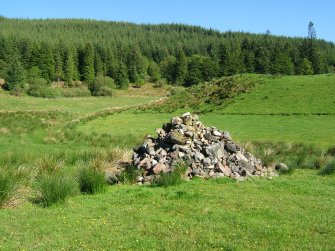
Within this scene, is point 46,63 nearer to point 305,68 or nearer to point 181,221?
point 305,68

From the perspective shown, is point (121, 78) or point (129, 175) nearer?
point (129, 175)

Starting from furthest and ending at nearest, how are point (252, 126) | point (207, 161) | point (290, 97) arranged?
point (290, 97), point (252, 126), point (207, 161)

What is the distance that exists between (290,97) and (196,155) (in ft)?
110

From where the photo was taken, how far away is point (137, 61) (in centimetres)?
13712

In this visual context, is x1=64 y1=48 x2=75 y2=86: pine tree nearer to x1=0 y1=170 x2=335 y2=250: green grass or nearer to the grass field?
the grass field

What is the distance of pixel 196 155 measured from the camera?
17.1 metres

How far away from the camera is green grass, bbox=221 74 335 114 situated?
43.9m

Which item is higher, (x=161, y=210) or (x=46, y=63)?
(x=46, y=63)

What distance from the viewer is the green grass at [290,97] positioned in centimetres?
4391

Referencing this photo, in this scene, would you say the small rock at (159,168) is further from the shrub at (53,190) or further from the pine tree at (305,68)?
the pine tree at (305,68)

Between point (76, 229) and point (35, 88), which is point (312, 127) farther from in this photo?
point (35, 88)

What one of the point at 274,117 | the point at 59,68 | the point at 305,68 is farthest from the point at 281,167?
the point at 59,68

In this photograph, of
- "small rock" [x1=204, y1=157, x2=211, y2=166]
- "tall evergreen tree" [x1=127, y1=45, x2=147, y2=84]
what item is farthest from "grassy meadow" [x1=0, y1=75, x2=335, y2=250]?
"tall evergreen tree" [x1=127, y1=45, x2=147, y2=84]

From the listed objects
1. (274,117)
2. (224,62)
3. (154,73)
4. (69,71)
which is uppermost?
(224,62)
